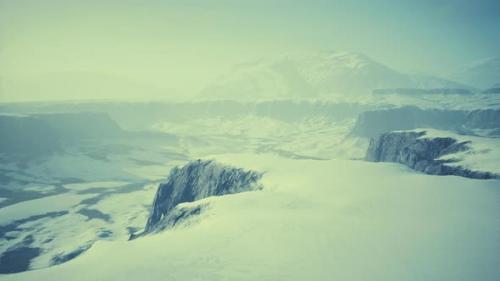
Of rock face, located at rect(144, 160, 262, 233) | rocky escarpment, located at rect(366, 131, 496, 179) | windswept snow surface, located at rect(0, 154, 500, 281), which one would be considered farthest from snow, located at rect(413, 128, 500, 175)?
rock face, located at rect(144, 160, 262, 233)

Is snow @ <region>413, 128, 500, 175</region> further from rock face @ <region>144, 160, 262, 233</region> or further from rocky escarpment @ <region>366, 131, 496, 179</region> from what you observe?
rock face @ <region>144, 160, 262, 233</region>

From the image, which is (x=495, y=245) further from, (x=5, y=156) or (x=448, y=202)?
(x=5, y=156)

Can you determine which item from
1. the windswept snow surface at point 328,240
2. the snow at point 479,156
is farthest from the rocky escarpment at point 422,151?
the windswept snow surface at point 328,240

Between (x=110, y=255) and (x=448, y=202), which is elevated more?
(x=448, y=202)

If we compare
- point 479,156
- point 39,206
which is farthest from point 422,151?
point 39,206

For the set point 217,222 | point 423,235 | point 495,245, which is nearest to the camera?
point 495,245

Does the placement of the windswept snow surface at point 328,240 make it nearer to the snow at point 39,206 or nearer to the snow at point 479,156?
the snow at point 479,156

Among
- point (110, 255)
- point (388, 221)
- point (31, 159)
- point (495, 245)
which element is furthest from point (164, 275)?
point (31, 159)
